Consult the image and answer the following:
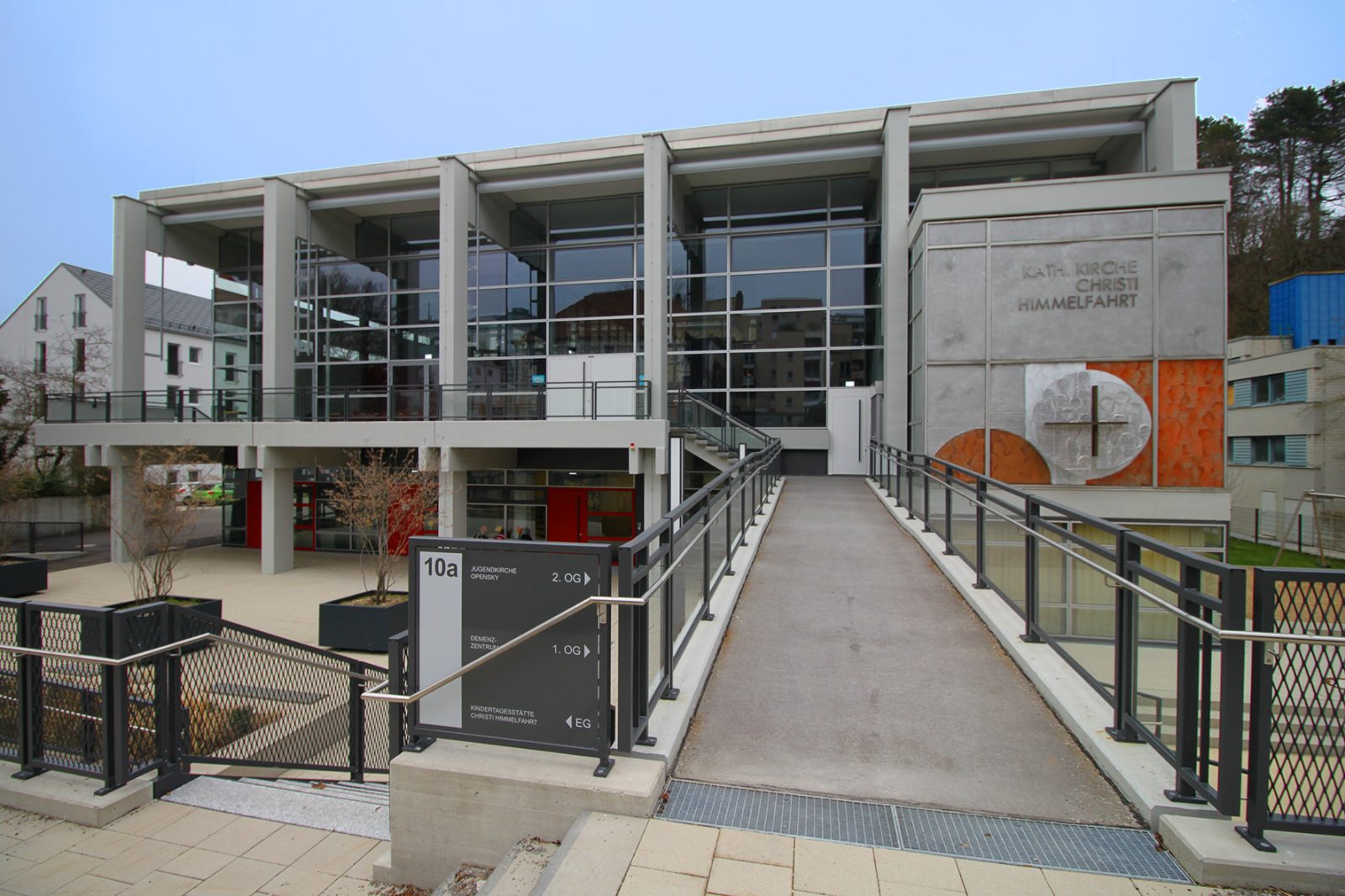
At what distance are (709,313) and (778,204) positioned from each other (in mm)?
3912

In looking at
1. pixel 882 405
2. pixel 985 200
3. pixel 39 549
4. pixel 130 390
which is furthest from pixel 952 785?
pixel 39 549

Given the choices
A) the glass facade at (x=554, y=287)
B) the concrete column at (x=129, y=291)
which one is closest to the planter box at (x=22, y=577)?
the concrete column at (x=129, y=291)

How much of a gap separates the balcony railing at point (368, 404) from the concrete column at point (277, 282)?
1.40 metres

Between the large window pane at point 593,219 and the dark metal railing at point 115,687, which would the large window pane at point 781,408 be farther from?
the dark metal railing at point 115,687

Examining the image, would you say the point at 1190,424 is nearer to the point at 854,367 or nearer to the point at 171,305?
the point at 854,367

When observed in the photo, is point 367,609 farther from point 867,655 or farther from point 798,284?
point 798,284

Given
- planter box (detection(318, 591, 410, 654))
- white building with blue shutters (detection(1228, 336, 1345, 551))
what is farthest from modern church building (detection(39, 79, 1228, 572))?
white building with blue shutters (detection(1228, 336, 1345, 551))

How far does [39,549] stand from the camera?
24703mm

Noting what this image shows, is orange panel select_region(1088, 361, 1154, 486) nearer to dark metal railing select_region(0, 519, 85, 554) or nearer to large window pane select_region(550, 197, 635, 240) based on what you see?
large window pane select_region(550, 197, 635, 240)

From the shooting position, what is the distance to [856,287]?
2005 centimetres

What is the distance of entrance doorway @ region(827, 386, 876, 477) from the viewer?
64.4 feet

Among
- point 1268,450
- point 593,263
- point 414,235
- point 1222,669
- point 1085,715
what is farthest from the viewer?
point 1268,450

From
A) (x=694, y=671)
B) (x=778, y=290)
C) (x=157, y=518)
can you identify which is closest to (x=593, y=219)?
(x=778, y=290)

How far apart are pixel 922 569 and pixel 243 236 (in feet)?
86.8
